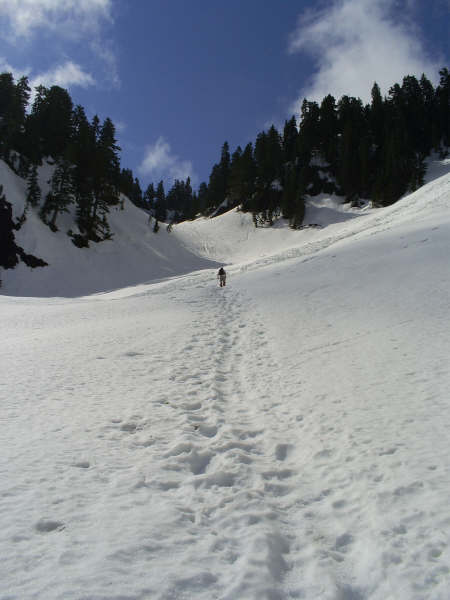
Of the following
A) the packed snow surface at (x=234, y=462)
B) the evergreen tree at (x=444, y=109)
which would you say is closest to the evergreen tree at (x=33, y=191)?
the packed snow surface at (x=234, y=462)

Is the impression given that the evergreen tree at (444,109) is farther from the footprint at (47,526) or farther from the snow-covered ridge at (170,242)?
the footprint at (47,526)

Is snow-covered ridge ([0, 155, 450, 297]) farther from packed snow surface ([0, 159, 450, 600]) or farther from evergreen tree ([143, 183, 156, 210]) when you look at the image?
evergreen tree ([143, 183, 156, 210])

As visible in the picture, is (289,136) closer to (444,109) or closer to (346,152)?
(346,152)

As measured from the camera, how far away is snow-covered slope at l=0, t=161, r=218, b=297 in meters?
36.6

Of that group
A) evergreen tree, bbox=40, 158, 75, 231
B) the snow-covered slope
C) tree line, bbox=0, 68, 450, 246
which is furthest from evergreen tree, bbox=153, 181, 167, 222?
evergreen tree, bbox=40, 158, 75, 231

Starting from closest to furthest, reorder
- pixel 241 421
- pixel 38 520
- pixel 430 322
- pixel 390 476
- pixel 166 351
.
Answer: pixel 38 520
pixel 390 476
pixel 241 421
pixel 430 322
pixel 166 351

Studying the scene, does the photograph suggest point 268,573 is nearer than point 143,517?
Yes

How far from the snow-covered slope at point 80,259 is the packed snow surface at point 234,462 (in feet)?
88.8

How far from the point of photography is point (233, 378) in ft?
28.5

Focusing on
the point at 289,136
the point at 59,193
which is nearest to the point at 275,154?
the point at 289,136

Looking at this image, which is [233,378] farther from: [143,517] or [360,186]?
[360,186]

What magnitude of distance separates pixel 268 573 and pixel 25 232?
44.1 metres

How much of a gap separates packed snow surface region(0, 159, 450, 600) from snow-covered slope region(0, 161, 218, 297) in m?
27.1

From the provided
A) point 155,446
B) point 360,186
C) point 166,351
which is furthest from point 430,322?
point 360,186
